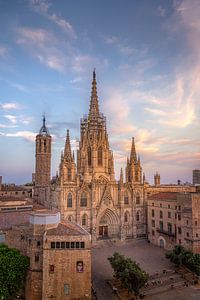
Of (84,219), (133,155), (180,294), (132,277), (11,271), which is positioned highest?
(133,155)

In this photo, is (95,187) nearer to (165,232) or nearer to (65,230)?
(165,232)

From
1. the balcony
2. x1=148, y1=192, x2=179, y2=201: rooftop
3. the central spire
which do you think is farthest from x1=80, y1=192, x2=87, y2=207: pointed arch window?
the central spire

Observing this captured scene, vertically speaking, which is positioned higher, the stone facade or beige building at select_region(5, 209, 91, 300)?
the stone facade

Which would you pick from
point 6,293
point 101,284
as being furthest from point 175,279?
point 6,293

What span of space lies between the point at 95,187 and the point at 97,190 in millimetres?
897

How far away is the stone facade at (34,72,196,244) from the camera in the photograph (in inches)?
2233

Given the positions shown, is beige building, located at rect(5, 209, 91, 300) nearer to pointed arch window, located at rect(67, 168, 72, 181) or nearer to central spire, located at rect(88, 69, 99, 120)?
pointed arch window, located at rect(67, 168, 72, 181)

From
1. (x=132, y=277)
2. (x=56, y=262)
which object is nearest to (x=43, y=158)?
(x=56, y=262)

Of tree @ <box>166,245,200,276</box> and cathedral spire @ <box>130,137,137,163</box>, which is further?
cathedral spire @ <box>130,137,137,163</box>

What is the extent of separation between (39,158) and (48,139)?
231 inches

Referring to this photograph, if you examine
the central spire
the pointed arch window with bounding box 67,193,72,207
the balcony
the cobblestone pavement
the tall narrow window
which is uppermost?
the central spire

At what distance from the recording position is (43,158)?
2970 inches

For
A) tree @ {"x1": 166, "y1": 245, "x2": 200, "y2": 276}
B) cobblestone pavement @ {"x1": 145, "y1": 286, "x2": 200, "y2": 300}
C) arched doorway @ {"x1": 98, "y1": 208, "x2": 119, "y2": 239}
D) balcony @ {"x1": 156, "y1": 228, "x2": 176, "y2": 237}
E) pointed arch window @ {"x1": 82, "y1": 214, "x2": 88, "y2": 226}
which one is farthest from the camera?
arched doorway @ {"x1": 98, "y1": 208, "x2": 119, "y2": 239}

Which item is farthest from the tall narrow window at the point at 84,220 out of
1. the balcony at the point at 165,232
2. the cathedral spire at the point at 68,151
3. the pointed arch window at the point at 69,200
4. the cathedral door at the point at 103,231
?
the balcony at the point at 165,232
